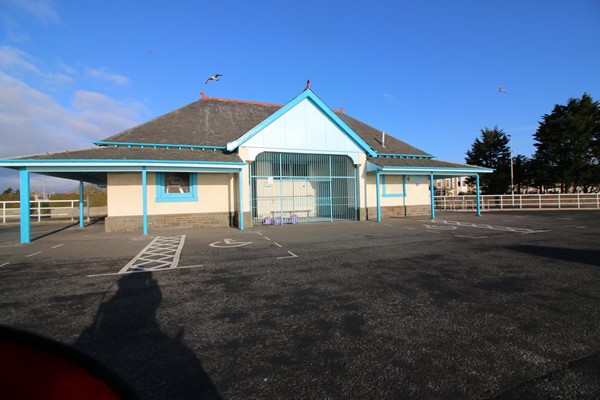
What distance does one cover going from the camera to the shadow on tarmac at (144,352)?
7.88 ft

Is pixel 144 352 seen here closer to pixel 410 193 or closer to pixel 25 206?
→ pixel 25 206

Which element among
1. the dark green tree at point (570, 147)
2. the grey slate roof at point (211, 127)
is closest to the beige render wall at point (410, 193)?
the grey slate roof at point (211, 127)

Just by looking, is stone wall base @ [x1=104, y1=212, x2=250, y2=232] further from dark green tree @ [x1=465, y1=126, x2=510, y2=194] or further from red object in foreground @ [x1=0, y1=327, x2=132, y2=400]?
dark green tree @ [x1=465, y1=126, x2=510, y2=194]

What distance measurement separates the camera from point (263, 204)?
16.1 meters

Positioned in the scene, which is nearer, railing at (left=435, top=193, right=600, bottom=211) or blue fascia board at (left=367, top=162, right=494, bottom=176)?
blue fascia board at (left=367, top=162, right=494, bottom=176)

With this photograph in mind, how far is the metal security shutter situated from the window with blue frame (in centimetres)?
310

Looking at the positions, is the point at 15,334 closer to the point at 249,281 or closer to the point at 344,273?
the point at 249,281

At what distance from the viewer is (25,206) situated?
10.2 meters

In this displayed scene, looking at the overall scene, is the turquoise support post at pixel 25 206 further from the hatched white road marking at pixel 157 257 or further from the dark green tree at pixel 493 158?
the dark green tree at pixel 493 158

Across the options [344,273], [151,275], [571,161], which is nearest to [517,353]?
[344,273]

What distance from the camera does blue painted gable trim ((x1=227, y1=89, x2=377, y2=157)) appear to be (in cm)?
1375

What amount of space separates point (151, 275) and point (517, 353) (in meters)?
5.74

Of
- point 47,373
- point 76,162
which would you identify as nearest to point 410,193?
point 76,162

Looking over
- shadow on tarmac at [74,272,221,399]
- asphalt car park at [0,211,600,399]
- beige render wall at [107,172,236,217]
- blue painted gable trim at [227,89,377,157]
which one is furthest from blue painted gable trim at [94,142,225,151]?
shadow on tarmac at [74,272,221,399]
